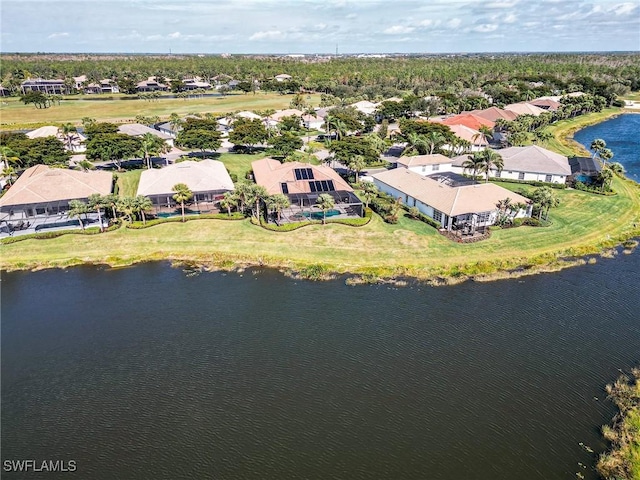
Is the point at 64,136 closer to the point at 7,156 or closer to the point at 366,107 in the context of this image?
the point at 7,156

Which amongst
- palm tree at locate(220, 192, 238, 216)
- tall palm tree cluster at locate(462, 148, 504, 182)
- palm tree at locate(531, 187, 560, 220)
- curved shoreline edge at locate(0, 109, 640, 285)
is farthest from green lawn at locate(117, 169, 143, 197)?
palm tree at locate(531, 187, 560, 220)

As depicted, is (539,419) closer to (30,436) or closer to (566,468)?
(566,468)

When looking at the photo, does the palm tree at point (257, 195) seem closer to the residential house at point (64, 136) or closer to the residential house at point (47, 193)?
the residential house at point (47, 193)

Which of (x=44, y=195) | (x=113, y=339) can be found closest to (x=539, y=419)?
(x=113, y=339)

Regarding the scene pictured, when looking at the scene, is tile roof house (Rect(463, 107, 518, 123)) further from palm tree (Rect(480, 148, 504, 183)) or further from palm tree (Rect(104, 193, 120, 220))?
palm tree (Rect(104, 193, 120, 220))

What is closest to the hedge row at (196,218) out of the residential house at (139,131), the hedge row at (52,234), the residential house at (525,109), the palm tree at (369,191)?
the hedge row at (52,234)

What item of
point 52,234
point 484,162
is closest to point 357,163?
point 484,162
